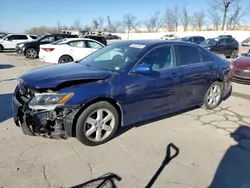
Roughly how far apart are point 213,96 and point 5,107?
480 centimetres

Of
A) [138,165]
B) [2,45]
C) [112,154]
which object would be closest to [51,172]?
[112,154]

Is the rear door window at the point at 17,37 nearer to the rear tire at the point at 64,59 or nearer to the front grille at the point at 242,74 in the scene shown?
the rear tire at the point at 64,59

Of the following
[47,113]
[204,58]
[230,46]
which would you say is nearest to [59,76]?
[47,113]

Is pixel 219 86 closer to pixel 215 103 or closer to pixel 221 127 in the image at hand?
pixel 215 103

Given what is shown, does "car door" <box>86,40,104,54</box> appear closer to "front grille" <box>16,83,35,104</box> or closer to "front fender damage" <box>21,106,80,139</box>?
"front grille" <box>16,83,35,104</box>

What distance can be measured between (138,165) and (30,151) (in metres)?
1.61

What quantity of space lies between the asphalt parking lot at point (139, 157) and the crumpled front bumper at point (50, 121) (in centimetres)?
29

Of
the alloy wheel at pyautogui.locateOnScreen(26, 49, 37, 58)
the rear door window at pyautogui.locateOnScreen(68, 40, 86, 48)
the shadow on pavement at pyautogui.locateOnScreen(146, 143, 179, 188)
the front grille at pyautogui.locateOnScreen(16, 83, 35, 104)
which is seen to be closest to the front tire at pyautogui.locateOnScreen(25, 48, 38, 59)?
the alloy wheel at pyautogui.locateOnScreen(26, 49, 37, 58)

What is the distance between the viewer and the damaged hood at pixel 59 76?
11.4ft

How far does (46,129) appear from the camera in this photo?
11.5 feet

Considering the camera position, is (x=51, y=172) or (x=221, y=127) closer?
(x=51, y=172)

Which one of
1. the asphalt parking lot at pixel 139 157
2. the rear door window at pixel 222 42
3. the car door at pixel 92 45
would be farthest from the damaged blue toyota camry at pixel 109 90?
the rear door window at pixel 222 42

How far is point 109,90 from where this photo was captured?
3.70m

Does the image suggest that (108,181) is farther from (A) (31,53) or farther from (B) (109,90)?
(A) (31,53)
